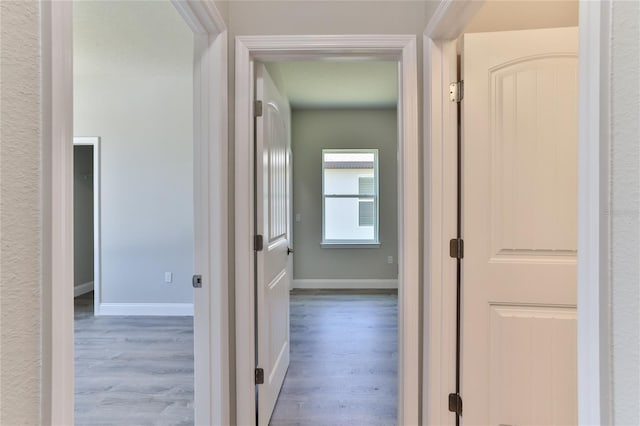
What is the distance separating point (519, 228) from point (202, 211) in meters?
1.38

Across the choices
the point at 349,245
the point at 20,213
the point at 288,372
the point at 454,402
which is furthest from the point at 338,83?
the point at 20,213

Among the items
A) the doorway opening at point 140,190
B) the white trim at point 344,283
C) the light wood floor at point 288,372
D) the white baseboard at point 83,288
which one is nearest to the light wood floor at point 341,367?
the light wood floor at point 288,372

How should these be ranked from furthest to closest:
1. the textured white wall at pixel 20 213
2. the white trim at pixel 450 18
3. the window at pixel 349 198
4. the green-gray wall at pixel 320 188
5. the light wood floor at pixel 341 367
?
the window at pixel 349 198
the green-gray wall at pixel 320 188
the light wood floor at pixel 341 367
the white trim at pixel 450 18
the textured white wall at pixel 20 213

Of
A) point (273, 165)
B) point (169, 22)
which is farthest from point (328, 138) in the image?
point (273, 165)

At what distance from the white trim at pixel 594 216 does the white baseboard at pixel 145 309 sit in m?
3.92

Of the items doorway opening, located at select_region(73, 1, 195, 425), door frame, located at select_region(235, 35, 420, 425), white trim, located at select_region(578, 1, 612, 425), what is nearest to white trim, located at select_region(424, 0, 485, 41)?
door frame, located at select_region(235, 35, 420, 425)

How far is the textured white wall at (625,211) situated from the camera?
56cm

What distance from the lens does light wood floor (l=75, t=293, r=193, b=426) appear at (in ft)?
6.93

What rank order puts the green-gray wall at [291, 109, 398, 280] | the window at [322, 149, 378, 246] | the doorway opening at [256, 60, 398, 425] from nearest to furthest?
the doorway opening at [256, 60, 398, 425] < the green-gray wall at [291, 109, 398, 280] < the window at [322, 149, 378, 246]

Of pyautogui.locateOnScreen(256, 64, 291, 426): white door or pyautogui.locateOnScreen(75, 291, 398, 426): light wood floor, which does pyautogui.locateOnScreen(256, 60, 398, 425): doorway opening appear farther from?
pyautogui.locateOnScreen(256, 64, 291, 426): white door

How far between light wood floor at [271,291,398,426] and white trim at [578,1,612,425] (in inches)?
64.9

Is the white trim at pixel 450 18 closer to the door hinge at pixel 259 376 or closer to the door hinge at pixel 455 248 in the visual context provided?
the door hinge at pixel 455 248

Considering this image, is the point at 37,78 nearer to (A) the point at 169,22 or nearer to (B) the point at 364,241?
(A) the point at 169,22

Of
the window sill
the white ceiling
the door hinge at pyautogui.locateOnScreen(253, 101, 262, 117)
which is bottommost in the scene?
the window sill
